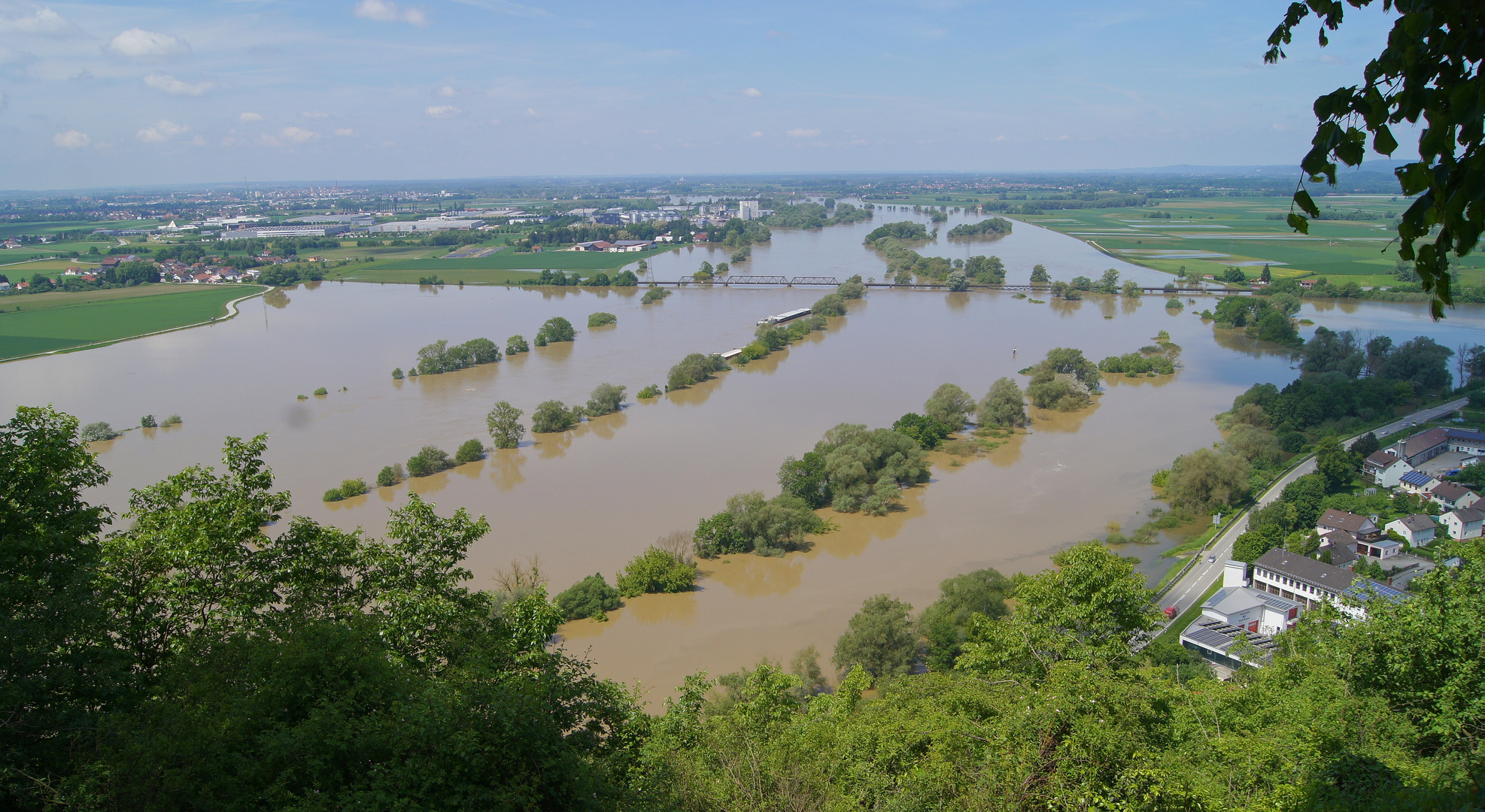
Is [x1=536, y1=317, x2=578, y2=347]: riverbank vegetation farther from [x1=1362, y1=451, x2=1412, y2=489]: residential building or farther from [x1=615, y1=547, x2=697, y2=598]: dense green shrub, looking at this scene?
[x1=1362, y1=451, x2=1412, y2=489]: residential building

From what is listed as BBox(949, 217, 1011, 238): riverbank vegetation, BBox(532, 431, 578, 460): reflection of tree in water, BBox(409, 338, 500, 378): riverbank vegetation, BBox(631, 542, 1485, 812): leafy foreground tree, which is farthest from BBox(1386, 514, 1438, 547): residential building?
BBox(949, 217, 1011, 238): riverbank vegetation

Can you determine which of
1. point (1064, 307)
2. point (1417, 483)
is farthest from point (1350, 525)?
point (1064, 307)

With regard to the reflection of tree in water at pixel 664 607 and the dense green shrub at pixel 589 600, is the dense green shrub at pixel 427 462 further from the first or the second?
the reflection of tree in water at pixel 664 607

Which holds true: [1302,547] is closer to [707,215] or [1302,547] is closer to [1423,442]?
[1423,442]

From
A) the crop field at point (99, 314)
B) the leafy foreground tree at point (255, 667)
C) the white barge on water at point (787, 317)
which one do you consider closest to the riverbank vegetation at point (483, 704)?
the leafy foreground tree at point (255, 667)

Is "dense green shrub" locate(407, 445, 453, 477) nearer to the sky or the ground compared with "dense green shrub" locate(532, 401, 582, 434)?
nearer to the ground

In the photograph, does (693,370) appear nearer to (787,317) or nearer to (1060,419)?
(787,317)

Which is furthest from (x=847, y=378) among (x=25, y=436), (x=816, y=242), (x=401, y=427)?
(x=816, y=242)
